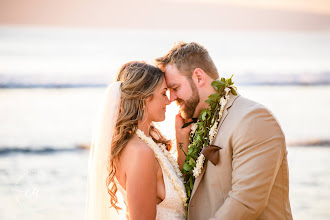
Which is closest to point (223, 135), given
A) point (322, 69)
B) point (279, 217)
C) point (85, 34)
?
point (279, 217)

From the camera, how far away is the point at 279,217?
359 cm

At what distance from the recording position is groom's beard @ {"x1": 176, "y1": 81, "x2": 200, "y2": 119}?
160 inches

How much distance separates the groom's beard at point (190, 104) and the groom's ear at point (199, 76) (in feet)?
0.20

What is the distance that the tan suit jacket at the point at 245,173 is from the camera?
342cm

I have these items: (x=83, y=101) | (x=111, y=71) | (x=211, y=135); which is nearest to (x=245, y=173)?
(x=211, y=135)

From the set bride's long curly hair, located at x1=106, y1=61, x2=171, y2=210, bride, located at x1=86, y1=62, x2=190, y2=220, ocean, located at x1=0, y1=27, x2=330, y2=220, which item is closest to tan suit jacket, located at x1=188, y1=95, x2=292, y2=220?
bride, located at x1=86, y1=62, x2=190, y2=220

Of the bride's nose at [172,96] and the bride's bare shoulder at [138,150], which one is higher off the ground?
the bride's nose at [172,96]

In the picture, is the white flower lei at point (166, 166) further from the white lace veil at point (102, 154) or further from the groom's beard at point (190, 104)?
the groom's beard at point (190, 104)

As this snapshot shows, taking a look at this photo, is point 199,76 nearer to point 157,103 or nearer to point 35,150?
point 157,103

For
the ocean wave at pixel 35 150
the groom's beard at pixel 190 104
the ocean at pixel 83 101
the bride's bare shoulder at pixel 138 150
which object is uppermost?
the groom's beard at pixel 190 104

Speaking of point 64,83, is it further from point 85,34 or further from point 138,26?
point 138,26

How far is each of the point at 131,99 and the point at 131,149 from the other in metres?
0.45

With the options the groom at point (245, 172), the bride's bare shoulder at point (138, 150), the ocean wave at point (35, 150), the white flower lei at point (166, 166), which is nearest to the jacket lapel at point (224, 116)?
the groom at point (245, 172)

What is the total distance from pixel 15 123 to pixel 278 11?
26.6 metres
